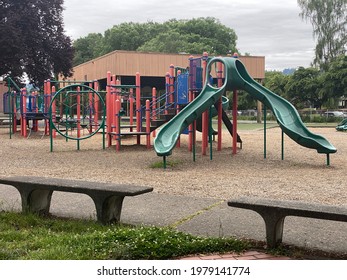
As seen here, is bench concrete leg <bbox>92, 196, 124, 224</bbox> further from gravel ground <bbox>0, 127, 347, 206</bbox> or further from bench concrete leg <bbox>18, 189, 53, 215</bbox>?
gravel ground <bbox>0, 127, 347, 206</bbox>

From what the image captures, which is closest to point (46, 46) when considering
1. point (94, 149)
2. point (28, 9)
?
point (28, 9)

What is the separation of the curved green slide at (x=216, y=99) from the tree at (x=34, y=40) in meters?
18.3

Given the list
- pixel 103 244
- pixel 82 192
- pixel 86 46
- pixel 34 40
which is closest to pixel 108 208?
pixel 82 192

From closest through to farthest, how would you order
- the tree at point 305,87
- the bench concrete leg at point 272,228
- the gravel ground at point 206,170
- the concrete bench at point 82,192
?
the bench concrete leg at point 272,228, the concrete bench at point 82,192, the gravel ground at point 206,170, the tree at point 305,87

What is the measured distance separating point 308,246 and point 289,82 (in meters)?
49.1

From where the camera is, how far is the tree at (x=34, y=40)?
27547 millimetres

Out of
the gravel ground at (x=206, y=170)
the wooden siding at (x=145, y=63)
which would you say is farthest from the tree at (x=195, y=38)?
the gravel ground at (x=206, y=170)

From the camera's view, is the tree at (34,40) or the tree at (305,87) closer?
the tree at (34,40)

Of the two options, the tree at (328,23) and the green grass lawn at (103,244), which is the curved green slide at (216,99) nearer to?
the green grass lawn at (103,244)

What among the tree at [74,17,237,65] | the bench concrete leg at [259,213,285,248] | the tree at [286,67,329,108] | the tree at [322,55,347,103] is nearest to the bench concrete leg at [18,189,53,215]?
the bench concrete leg at [259,213,285,248]

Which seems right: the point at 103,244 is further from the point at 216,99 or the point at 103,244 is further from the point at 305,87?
the point at 305,87

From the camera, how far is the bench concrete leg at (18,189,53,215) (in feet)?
18.5

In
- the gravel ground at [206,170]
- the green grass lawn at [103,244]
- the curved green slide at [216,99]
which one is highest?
the curved green slide at [216,99]

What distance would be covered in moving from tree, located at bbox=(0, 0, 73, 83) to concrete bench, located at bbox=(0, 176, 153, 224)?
2338 cm
